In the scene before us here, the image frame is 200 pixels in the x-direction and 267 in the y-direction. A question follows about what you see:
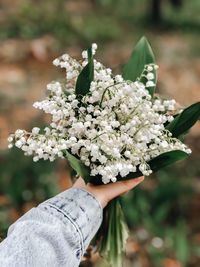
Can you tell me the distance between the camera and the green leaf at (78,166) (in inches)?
30.3

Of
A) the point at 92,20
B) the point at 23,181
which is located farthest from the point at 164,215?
the point at 92,20

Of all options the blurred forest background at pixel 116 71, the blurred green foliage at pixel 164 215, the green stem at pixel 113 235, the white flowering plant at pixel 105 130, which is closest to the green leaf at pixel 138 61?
the white flowering plant at pixel 105 130

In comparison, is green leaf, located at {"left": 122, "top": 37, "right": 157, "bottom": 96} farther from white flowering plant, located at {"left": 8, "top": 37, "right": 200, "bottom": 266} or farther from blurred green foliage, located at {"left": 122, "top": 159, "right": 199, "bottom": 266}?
blurred green foliage, located at {"left": 122, "top": 159, "right": 199, "bottom": 266}

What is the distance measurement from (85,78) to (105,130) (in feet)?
0.62

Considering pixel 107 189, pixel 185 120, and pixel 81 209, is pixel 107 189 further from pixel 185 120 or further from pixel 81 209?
pixel 185 120

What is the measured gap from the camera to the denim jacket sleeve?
0.71 metres

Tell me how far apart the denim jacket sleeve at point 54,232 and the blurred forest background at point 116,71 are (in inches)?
12.9

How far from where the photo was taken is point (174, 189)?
1966mm

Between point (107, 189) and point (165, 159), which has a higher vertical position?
point (165, 159)

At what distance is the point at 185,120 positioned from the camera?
3.02 feet

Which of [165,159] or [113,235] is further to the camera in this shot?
[113,235]

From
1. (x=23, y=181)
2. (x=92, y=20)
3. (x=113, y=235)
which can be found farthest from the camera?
(x=92, y=20)

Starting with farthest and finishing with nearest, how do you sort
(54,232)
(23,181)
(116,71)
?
(116,71) → (23,181) → (54,232)

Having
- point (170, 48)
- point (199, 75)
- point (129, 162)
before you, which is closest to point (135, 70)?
point (129, 162)
